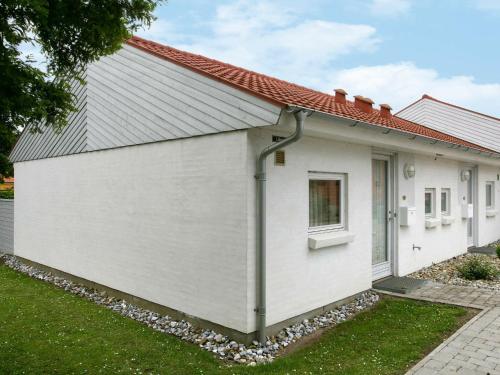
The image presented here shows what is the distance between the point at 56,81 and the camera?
15.6 feet

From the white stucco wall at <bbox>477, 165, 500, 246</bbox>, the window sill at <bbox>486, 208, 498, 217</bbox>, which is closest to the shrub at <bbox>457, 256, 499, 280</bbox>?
the white stucco wall at <bbox>477, 165, 500, 246</bbox>

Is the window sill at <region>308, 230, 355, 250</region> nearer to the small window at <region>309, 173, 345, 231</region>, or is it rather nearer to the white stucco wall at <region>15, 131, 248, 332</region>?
the small window at <region>309, 173, 345, 231</region>

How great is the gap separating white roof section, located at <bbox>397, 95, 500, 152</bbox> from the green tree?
14590 mm

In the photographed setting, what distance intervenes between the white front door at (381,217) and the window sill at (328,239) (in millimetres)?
1704

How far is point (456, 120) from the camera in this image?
15891mm

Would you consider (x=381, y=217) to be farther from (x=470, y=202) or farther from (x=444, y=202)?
(x=470, y=202)

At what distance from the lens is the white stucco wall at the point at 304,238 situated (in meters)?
5.52

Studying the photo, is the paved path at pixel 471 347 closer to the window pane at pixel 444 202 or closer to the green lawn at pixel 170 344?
the green lawn at pixel 170 344

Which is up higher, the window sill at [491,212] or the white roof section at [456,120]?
the white roof section at [456,120]

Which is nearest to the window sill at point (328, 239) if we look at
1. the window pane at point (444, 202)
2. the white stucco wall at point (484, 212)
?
the window pane at point (444, 202)

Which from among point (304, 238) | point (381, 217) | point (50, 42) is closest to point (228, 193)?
point (304, 238)

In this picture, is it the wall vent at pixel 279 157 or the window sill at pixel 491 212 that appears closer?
the wall vent at pixel 279 157

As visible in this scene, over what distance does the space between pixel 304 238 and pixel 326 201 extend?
3.26 feet

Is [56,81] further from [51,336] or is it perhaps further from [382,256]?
[382,256]
